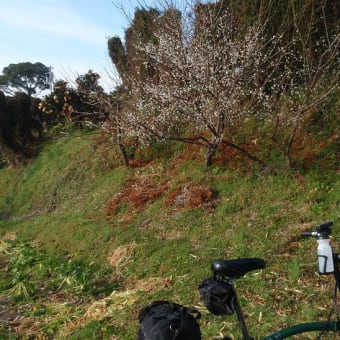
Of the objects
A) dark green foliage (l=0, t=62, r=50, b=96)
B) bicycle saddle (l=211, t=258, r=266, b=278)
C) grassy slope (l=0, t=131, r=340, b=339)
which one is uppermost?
dark green foliage (l=0, t=62, r=50, b=96)

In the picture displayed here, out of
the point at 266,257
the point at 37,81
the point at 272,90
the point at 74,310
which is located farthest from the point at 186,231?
the point at 37,81

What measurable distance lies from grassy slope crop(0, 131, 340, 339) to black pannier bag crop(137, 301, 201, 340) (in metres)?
2.06

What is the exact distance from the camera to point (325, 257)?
94.1 inches

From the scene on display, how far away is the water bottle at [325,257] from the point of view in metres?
2.38

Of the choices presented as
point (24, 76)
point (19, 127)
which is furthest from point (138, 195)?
point (24, 76)

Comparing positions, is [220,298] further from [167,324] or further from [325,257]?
[325,257]

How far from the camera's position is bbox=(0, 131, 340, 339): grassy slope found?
489 cm

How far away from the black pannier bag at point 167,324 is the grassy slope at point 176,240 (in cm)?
206

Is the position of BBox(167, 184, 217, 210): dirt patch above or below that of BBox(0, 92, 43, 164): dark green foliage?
below

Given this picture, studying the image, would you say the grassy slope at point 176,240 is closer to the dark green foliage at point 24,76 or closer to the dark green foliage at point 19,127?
the dark green foliage at point 19,127

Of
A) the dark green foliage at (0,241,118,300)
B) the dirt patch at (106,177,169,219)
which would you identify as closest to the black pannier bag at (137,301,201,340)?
the dark green foliage at (0,241,118,300)

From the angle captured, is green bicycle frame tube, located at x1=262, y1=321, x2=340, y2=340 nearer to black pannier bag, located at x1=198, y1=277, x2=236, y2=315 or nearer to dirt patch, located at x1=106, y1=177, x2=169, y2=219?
black pannier bag, located at x1=198, y1=277, x2=236, y2=315

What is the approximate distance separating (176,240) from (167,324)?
15.3 ft

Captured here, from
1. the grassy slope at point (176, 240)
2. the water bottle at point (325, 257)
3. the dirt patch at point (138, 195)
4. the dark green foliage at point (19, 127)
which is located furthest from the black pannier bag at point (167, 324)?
the dark green foliage at point (19, 127)
